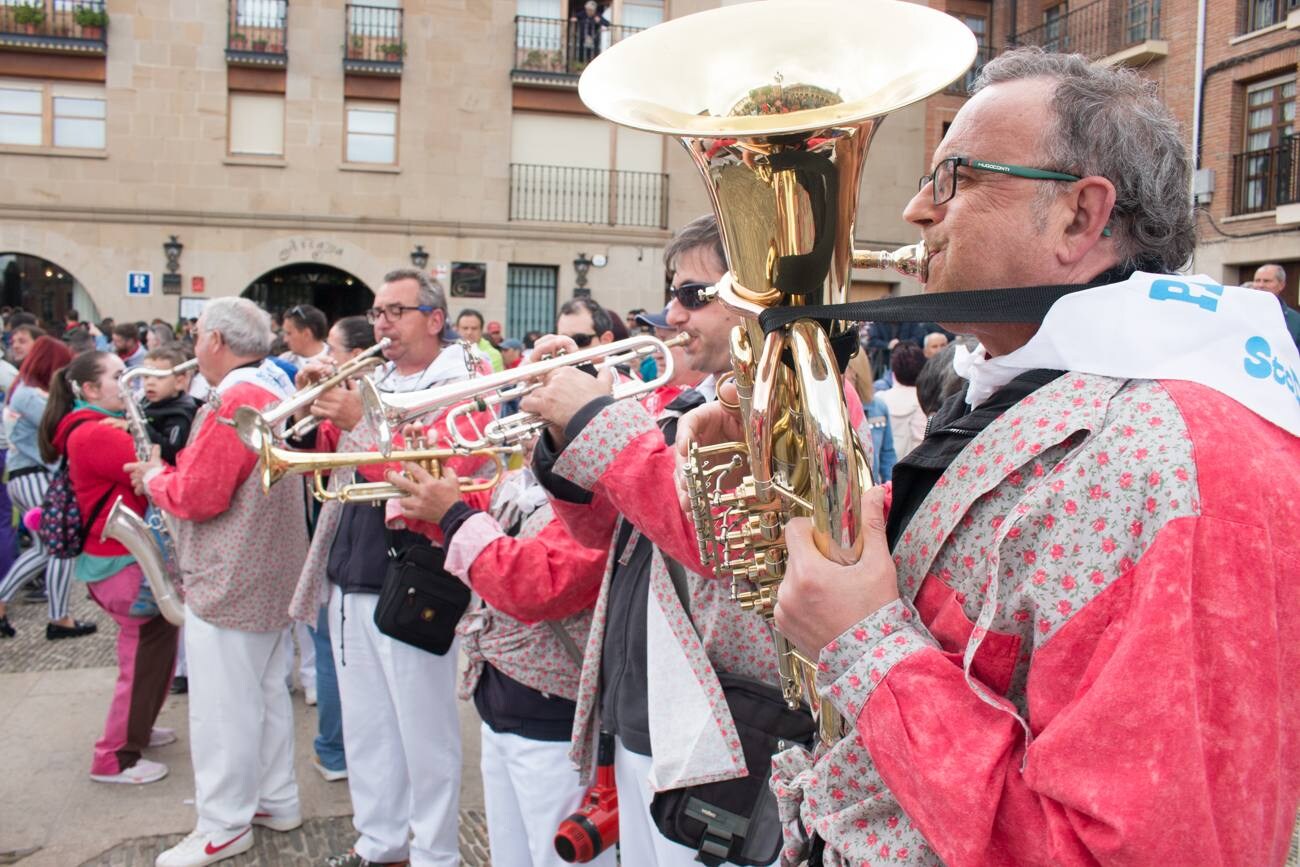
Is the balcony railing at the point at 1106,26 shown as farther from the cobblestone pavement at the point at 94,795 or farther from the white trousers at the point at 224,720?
the white trousers at the point at 224,720

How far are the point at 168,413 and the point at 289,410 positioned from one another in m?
1.58

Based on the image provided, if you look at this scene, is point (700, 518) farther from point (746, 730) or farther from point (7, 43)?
point (7, 43)

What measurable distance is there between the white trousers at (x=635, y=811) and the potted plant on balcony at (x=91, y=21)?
762 inches

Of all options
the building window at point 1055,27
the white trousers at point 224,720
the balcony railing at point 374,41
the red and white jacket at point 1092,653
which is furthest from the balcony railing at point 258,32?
the red and white jacket at point 1092,653

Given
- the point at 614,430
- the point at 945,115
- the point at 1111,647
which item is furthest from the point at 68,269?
the point at 1111,647

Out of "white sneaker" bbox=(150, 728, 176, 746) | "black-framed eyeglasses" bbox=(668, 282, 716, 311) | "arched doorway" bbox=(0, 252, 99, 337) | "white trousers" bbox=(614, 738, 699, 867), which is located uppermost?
"arched doorway" bbox=(0, 252, 99, 337)

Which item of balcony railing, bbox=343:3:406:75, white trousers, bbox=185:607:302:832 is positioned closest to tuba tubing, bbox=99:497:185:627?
white trousers, bbox=185:607:302:832

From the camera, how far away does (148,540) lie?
4.41 m

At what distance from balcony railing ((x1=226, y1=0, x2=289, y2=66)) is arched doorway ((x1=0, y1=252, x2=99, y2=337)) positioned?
5077 mm

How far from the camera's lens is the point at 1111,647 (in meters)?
1.08

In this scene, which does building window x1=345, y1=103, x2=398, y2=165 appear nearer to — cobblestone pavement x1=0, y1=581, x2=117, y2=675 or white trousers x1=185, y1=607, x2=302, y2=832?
cobblestone pavement x1=0, y1=581, x2=117, y2=675

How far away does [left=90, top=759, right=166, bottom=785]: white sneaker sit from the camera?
4.59m

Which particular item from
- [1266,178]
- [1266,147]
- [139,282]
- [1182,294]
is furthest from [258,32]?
[1182,294]

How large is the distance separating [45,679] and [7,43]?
16410 mm
